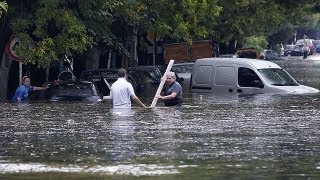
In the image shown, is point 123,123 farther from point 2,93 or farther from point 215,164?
point 2,93

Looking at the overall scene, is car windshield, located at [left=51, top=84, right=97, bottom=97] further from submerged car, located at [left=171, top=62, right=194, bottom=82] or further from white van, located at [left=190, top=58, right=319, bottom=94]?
submerged car, located at [left=171, top=62, right=194, bottom=82]

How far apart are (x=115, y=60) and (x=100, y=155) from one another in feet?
126

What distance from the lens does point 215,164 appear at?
1394 centimetres

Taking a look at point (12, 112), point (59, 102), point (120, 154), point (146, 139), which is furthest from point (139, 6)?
point (120, 154)

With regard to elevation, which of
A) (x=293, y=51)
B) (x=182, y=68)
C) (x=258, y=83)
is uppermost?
(x=258, y=83)

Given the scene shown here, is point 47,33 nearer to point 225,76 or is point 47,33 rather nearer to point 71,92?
point 71,92

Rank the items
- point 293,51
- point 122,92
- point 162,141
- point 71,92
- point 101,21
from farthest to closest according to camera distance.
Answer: point 293,51 → point 101,21 → point 71,92 → point 122,92 → point 162,141

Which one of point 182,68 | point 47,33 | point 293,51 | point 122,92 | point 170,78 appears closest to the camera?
point 122,92

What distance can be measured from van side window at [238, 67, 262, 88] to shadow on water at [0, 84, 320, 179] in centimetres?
246

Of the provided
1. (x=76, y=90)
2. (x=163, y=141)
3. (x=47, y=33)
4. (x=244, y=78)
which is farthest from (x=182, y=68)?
(x=163, y=141)

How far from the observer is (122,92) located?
74.5ft

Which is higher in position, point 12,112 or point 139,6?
point 139,6

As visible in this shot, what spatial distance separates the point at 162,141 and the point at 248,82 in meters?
12.5

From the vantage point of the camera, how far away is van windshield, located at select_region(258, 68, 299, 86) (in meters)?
29.2
